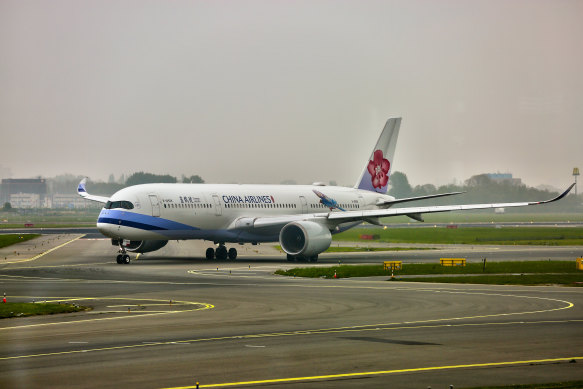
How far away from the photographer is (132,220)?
205 ft

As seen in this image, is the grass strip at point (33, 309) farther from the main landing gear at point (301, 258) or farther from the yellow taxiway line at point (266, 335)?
the main landing gear at point (301, 258)

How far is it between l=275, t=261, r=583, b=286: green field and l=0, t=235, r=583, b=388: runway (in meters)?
3.60

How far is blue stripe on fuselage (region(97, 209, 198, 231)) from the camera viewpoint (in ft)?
204

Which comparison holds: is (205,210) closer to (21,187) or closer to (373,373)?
(373,373)

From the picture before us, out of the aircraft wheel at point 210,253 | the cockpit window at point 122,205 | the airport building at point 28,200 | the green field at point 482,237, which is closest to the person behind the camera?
the cockpit window at point 122,205

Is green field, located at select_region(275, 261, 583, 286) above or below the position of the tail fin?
below

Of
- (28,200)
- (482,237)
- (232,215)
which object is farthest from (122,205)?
(28,200)

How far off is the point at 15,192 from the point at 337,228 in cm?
8683

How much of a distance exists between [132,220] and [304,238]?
13.4m

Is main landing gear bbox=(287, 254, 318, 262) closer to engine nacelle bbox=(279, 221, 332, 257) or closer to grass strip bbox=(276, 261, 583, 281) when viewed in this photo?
engine nacelle bbox=(279, 221, 332, 257)

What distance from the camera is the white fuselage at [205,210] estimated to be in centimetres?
6272

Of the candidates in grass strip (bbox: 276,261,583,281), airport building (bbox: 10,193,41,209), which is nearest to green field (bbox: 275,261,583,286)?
grass strip (bbox: 276,261,583,281)

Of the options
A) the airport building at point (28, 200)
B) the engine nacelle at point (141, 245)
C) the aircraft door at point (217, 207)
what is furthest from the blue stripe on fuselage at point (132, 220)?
the airport building at point (28, 200)

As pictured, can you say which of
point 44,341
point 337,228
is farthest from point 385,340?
point 337,228
